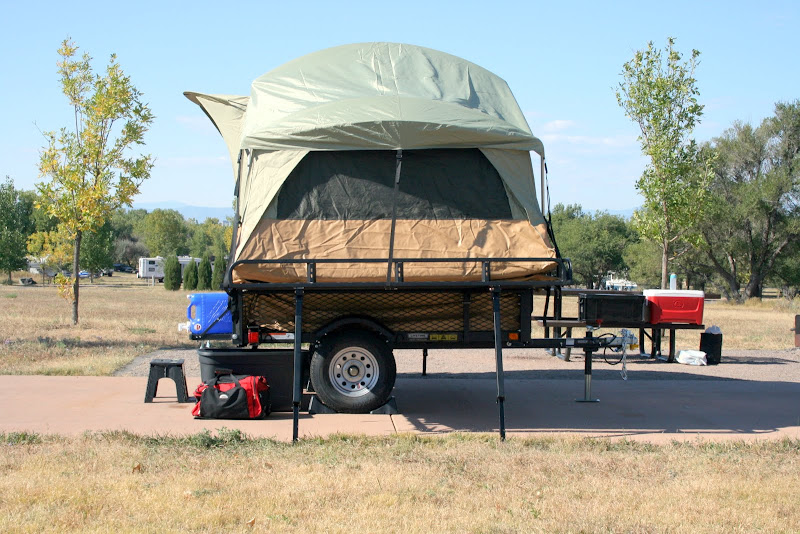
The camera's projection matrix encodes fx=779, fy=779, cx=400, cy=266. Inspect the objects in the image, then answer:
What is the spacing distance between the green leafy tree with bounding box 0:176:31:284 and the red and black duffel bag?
204 feet

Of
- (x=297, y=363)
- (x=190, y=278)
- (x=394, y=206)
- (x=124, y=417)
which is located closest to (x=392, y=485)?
(x=297, y=363)

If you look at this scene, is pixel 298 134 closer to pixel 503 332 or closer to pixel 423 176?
pixel 423 176

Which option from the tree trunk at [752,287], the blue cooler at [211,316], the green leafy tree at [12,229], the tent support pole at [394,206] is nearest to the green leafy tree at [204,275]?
the green leafy tree at [12,229]

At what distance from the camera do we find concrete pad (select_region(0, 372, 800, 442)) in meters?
8.48

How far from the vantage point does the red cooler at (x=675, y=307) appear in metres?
13.4

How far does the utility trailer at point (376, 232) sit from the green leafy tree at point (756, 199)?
120ft

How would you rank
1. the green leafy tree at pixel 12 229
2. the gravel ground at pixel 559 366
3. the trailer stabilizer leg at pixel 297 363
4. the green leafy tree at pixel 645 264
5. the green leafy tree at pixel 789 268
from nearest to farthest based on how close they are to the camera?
the trailer stabilizer leg at pixel 297 363, the gravel ground at pixel 559 366, the green leafy tree at pixel 789 268, the green leafy tree at pixel 645 264, the green leafy tree at pixel 12 229

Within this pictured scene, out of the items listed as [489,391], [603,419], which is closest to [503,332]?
[603,419]

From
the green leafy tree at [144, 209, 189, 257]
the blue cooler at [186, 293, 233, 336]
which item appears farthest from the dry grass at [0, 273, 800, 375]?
the green leafy tree at [144, 209, 189, 257]

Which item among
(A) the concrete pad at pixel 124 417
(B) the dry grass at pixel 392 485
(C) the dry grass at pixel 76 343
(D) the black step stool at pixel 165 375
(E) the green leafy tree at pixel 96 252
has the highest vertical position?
(E) the green leafy tree at pixel 96 252

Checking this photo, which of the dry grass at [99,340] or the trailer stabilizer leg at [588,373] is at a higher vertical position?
the trailer stabilizer leg at [588,373]

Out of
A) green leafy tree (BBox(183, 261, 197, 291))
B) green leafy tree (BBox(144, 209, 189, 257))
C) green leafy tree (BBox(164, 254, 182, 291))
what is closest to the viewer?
green leafy tree (BBox(183, 261, 197, 291))

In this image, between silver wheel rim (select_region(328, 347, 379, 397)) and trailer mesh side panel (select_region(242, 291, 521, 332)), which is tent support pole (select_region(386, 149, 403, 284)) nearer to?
trailer mesh side panel (select_region(242, 291, 521, 332))

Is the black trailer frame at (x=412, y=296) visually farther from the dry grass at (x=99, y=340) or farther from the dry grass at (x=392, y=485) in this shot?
the dry grass at (x=99, y=340)
